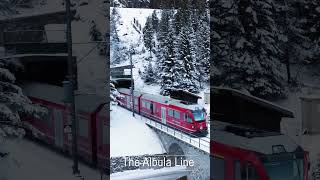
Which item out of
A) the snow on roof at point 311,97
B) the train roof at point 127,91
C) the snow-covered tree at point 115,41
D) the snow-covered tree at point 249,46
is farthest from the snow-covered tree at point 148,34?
the snow on roof at point 311,97

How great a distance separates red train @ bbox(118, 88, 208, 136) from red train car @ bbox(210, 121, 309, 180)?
5.8 inches

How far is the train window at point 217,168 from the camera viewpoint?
3.09 metres

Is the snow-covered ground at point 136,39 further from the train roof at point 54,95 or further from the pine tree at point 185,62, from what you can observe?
the train roof at point 54,95

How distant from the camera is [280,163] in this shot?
3.16m

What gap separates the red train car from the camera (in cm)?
309

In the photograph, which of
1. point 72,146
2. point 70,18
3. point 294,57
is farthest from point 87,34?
point 294,57

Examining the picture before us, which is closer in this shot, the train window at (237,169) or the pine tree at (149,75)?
the pine tree at (149,75)

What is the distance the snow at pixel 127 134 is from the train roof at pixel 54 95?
0.14 meters

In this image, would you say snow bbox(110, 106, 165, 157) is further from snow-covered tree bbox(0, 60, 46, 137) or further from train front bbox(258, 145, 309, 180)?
train front bbox(258, 145, 309, 180)

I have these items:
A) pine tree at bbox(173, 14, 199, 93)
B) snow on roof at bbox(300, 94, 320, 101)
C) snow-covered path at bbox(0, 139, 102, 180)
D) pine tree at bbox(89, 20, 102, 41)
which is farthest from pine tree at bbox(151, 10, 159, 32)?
snow on roof at bbox(300, 94, 320, 101)

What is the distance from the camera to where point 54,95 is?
3.04 metres

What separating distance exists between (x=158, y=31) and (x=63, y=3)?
1.94ft

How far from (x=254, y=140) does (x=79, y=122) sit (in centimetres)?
110

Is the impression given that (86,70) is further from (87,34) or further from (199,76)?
(199,76)
